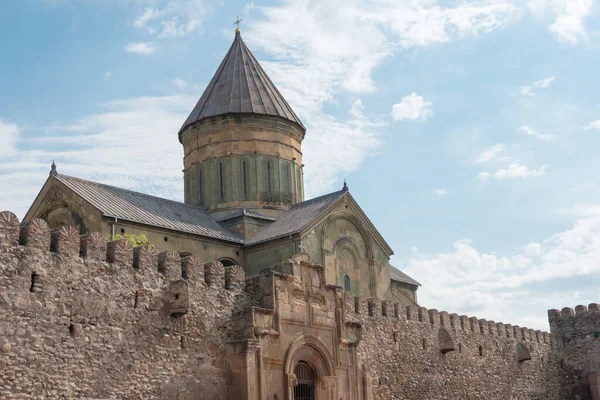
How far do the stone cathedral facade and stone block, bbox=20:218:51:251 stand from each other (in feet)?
0.08

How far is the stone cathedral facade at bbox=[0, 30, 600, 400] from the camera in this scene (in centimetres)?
1317

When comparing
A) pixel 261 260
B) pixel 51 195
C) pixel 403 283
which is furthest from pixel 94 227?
pixel 403 283

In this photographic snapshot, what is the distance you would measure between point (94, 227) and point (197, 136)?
778 centimetres

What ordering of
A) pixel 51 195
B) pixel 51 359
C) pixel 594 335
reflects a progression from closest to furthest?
pixel 51 359, pixel 51 195, pixel 594 335

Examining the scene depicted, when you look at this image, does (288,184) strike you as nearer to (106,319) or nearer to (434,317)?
(434,317)

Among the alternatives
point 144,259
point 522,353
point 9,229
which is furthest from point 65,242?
point 522,353

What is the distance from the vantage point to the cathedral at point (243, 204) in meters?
22.8

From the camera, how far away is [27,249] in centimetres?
1288

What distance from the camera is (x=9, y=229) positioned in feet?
41.8

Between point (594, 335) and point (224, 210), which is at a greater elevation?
point (224, 210)

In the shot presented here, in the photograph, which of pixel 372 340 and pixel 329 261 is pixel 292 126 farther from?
pixel 372 340

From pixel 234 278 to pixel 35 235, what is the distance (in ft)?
15.8

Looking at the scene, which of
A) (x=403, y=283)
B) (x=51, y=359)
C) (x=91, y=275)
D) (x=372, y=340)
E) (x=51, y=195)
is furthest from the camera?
(x=403, y=283)

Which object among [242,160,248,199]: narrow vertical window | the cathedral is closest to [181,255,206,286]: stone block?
the cathedral
